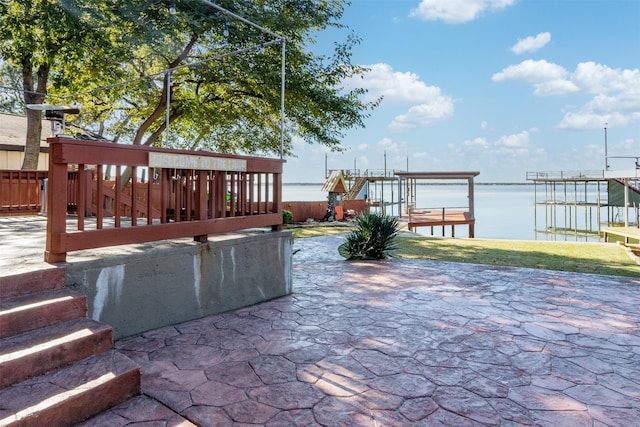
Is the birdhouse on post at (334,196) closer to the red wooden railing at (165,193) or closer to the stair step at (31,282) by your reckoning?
the red wooden railing at (165,193)

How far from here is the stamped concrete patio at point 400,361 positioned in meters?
2.35

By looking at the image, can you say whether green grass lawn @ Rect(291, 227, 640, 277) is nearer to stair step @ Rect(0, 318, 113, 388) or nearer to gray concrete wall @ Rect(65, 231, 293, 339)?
gray concrete wall @ Rect(65, 231, 293, 339)

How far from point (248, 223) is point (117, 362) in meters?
2.40

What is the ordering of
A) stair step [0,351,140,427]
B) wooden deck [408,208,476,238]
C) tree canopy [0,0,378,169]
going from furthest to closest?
1. wooden deck [408,208,476,238]
2. tree canopy [0,0,378,169]
3. stair step [0,351,140,427]

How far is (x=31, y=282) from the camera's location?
2916 millimetres

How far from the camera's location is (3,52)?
30.8 ft

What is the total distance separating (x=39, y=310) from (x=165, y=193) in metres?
1.47

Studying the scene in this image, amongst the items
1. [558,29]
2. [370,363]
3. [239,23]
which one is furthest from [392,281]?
[558,29]

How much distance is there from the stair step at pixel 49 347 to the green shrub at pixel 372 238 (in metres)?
5.77

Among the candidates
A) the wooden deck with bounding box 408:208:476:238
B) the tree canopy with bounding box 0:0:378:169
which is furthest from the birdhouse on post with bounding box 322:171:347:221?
the tree canopy with bounding box 0:0:378:169

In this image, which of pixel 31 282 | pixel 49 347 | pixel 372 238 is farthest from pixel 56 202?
pixel 372 238

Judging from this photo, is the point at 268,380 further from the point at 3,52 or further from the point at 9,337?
the point at 3,52

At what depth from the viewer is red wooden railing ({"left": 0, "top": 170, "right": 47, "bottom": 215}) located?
801cm

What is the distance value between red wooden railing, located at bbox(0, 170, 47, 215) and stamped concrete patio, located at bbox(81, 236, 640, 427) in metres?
6.46
